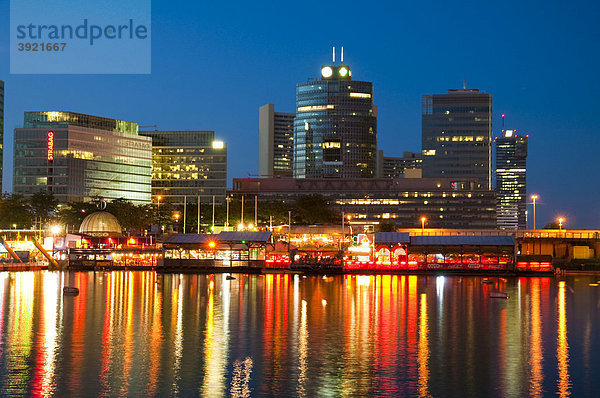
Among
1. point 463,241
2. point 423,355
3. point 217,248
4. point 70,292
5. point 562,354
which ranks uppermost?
point 463,241

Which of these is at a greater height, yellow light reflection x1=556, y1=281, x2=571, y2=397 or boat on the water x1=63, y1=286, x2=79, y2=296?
boat on the water x1=63, y1=286, x2=79, y2=296

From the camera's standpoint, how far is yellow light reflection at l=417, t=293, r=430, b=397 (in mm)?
50844

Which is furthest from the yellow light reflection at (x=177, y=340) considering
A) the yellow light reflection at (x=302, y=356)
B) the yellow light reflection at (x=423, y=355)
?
the yellow light reflection at (x=423, y=355)

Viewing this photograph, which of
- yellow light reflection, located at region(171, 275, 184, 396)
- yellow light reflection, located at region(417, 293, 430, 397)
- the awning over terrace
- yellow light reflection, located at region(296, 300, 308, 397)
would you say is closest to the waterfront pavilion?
the awning over terrace

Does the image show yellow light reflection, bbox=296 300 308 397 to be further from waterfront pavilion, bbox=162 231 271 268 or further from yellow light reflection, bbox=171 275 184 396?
waterfront pavilion, bbox=162 231 271 268

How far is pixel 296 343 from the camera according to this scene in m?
67.7

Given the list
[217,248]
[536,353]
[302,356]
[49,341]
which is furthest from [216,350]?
[217,248]

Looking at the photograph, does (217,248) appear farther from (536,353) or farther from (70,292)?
(536,353)

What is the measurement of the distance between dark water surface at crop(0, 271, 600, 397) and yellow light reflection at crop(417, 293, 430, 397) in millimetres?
107

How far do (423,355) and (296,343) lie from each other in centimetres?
1097

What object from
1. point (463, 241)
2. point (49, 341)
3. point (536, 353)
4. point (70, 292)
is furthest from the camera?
point (463, 241)

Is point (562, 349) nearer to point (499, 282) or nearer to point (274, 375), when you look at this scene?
point (274, 375)

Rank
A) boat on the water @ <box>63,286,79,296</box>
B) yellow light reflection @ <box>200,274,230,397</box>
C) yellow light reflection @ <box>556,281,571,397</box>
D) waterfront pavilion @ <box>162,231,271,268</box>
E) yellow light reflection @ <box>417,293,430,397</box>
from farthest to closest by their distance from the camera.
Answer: waterfront pavilion @ <box>162,231,271,268</box>
boat on the water @ <box>63,286,79,296</box>
yellow light reflection @ <box>556,281,571,397</box>
yellow light reflection @ <box>417,293,430,397</box>
yellow light reflection @ <box>200,274,230,397</box>

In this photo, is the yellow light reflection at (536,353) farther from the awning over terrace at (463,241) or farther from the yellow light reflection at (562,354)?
the awning over terrace at (463,241)
